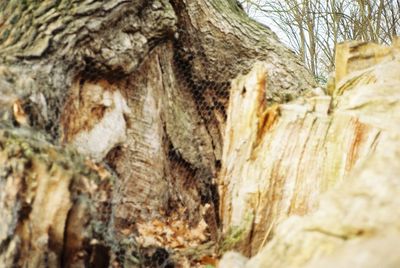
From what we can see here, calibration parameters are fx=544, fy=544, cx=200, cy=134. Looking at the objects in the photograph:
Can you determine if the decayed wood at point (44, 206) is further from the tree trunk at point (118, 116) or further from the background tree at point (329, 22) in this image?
the background tree at point (329, 22)

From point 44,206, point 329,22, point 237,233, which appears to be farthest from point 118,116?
point 329,22

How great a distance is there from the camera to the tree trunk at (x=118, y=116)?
2473mm

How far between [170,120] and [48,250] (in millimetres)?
1984

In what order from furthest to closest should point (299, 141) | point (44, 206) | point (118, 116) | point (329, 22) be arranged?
1. point (329, 22)
2. point (118, 116)
3. point (299, 141)
4. point (44, 206)

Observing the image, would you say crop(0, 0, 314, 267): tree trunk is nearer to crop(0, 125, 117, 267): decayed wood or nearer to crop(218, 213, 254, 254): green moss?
crop(0, 125, 117, 267): decayed wood

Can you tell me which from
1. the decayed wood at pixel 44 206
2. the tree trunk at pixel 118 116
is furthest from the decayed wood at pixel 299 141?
the decayed wood at pixel 44 206

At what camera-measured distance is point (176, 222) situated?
3977 mm

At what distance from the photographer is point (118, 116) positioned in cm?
382

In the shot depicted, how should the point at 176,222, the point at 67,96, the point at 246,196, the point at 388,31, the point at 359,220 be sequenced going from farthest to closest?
the point at 388,31 < the point at 176,222 < the point at 67,96 < the point at 246,196 < the point at 359,220

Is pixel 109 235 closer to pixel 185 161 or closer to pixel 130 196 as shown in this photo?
pixel 130 196

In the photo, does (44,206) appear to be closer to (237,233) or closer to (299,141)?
(237,233)

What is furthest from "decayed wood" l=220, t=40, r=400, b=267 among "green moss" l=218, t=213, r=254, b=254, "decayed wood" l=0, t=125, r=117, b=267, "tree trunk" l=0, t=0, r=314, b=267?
"decayed wood" l=0, t=125, r=117, b=267

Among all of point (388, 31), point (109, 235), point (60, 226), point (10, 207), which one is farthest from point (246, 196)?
point (388, 31)

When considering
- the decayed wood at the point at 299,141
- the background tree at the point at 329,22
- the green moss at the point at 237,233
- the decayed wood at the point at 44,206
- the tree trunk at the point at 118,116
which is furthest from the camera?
the background tree at the point at 329,22
